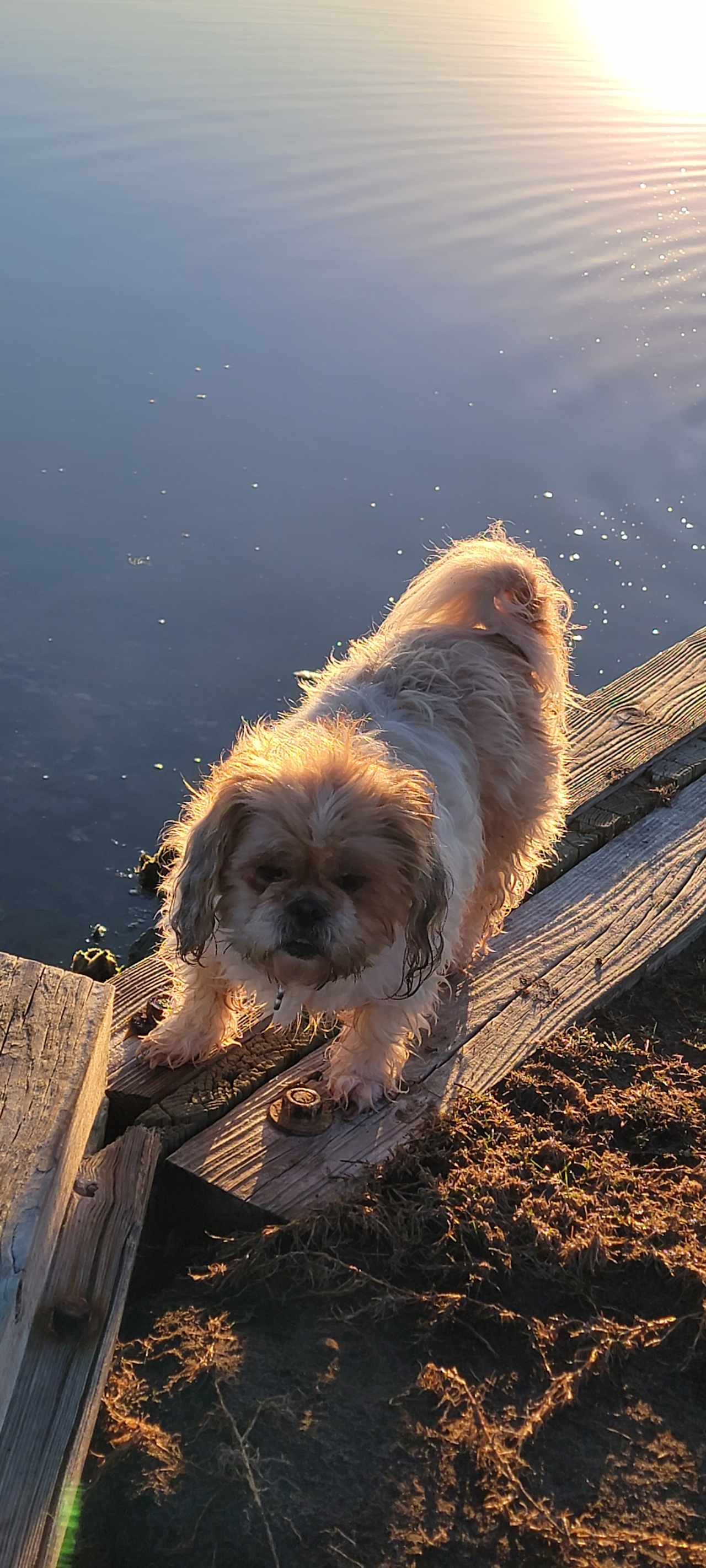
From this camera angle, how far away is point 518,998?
4.62 m

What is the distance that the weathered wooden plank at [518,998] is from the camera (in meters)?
3.65

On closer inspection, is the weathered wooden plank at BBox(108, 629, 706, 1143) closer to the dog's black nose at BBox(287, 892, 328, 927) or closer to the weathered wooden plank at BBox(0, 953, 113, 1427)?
the weathered wooden plank at BBox(0, 953, 113, 1427)

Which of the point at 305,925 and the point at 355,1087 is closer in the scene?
the point at 305,925

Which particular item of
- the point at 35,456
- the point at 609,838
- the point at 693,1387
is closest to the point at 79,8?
the point at 35,456

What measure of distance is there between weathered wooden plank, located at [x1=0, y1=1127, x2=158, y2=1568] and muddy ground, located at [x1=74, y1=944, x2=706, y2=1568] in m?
0.12

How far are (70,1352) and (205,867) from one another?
1.23 meters

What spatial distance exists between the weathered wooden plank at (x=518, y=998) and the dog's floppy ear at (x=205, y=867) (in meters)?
0.54

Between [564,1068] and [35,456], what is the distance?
5636 mm

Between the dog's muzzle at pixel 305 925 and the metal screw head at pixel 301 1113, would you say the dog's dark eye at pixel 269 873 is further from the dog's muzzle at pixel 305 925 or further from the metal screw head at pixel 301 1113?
the metal screw head at pixel 301 1113

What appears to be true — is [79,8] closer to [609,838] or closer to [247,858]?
[609,838]

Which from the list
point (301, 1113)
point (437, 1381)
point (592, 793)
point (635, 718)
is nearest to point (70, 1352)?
point (437, 1381)

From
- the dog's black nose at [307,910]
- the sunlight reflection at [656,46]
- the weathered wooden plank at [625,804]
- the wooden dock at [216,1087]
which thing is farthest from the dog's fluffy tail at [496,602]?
the sunlight reflection at [656,46]

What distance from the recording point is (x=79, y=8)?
19250 millimetres

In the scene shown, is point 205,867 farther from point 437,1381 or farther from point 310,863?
point 437,1381
